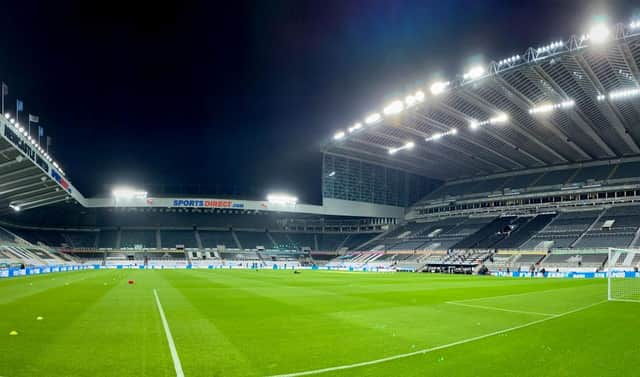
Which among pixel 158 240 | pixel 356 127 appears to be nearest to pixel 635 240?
A: pixel 356 127

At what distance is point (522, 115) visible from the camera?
4669 centimetres

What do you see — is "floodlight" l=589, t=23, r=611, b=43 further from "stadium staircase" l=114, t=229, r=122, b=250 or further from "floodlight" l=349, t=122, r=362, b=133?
"stadium staircase" l=114, t=229, r=122, b=250

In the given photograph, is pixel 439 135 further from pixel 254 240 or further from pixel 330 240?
pixel 254 240

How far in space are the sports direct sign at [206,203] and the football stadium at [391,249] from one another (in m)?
0.50

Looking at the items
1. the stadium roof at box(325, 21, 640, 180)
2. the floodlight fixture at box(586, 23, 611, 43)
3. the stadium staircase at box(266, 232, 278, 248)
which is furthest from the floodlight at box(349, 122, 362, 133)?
the stadium staircase at box(266, 232, 278, 248)

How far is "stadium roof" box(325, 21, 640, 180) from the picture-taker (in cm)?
3338

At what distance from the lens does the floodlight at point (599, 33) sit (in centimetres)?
2916

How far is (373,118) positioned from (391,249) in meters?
26.0

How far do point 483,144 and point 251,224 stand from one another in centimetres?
4735

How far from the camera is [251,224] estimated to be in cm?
8344

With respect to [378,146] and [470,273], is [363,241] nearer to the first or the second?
[378,146]

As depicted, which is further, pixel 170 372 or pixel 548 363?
pixel 548 363

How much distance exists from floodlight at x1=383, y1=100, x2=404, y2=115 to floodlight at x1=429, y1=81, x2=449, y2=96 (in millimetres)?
5179

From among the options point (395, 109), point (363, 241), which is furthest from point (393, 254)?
point (395, 109)
